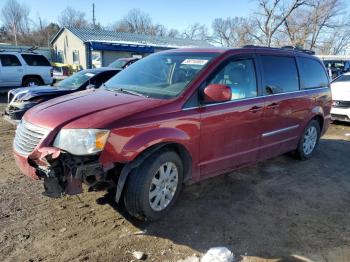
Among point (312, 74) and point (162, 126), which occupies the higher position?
point (312, 74)

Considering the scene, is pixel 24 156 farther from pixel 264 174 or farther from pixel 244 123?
pixel 264 174

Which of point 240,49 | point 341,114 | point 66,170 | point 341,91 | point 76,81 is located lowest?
point 341,114

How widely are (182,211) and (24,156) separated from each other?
5.89ft

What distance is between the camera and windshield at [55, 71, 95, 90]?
27.9ft

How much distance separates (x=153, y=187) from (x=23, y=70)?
43.7 ft

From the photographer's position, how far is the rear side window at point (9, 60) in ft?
48.1

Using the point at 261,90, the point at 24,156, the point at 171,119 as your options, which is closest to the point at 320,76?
the point at 261,90

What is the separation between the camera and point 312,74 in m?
6.04

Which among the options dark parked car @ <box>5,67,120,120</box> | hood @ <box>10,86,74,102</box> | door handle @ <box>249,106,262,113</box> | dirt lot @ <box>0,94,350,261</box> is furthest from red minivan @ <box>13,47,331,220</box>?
hood @ <box>10,86,74,102</box>

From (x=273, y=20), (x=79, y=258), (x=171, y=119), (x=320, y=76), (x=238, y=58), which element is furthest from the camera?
(x=273, y=20)

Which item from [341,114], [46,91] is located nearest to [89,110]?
[46,91]

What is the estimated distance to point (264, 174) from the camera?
5.40m

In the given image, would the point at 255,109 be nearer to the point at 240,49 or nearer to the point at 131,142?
the point at 240,49

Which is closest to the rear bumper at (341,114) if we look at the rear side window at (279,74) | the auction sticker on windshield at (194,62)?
the rear side window at (279,74)
